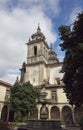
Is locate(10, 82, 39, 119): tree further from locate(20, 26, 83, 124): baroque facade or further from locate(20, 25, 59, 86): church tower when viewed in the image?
locate(20, 25, 59, 86): church tower

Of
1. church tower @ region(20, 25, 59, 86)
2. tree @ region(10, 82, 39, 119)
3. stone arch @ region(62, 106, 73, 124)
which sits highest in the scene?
church tower @ region(20, 25, 59, 86)

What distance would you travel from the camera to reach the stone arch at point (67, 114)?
31827 millimetres

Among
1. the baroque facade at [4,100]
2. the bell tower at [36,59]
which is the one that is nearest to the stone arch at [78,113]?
the bell tower at [36,59]

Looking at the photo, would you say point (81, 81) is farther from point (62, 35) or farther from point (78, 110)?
point (78, 110)

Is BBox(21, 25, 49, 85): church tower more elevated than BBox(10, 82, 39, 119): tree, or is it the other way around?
BBox(21, 25, 49, 85): church tower

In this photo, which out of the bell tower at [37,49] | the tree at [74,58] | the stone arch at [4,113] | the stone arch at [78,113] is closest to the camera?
the tree at [74,58]

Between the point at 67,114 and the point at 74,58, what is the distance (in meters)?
22.1

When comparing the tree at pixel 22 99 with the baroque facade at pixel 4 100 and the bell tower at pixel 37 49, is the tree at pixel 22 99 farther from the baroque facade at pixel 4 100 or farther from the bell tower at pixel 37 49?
the bell tower at pixel 37 49

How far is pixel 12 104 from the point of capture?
2872 cm

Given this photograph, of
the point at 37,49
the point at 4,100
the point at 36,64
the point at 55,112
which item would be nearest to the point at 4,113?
the point at 4,100

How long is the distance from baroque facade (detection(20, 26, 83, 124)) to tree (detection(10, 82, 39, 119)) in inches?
170

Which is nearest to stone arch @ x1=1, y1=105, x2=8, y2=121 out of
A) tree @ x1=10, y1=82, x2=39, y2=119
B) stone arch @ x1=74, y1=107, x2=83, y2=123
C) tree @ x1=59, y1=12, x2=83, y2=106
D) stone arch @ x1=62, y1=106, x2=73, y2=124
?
tree @ x1=10, y1=82, x2=39, y2=119

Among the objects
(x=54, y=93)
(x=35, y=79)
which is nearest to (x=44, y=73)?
(x=35, y=79)

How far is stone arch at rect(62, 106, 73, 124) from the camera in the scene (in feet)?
104
